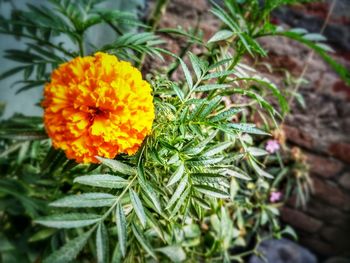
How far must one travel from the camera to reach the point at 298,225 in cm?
172

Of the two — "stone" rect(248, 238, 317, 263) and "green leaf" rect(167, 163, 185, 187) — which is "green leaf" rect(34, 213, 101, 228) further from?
"stone" rect(248, 238, 317, 263)

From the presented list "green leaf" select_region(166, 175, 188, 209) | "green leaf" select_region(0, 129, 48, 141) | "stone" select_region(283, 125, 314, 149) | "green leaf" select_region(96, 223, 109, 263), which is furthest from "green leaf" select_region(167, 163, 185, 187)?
"stone" select_region(283, 125, 314, 149)

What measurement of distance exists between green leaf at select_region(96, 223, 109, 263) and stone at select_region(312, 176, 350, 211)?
1355mm

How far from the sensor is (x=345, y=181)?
1606 mm

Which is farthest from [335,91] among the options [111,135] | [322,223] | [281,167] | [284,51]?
[111,135]

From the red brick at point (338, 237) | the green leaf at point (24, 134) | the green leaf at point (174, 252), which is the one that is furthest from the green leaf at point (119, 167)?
the red brick at point (338, 237)

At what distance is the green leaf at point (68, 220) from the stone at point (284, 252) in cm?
118

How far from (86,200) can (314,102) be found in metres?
1.28

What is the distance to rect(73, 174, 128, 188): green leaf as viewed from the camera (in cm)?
53

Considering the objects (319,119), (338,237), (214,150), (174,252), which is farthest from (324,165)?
(214,150)

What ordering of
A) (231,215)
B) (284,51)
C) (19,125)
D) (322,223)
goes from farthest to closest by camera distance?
(322,223) < (284,51) < (231,215) < (19,125)

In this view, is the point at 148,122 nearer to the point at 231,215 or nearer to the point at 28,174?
the point at 28,174

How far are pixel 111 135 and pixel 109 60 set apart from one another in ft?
0.45

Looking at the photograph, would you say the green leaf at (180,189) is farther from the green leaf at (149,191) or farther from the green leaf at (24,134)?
the green leaf at (24,134)
